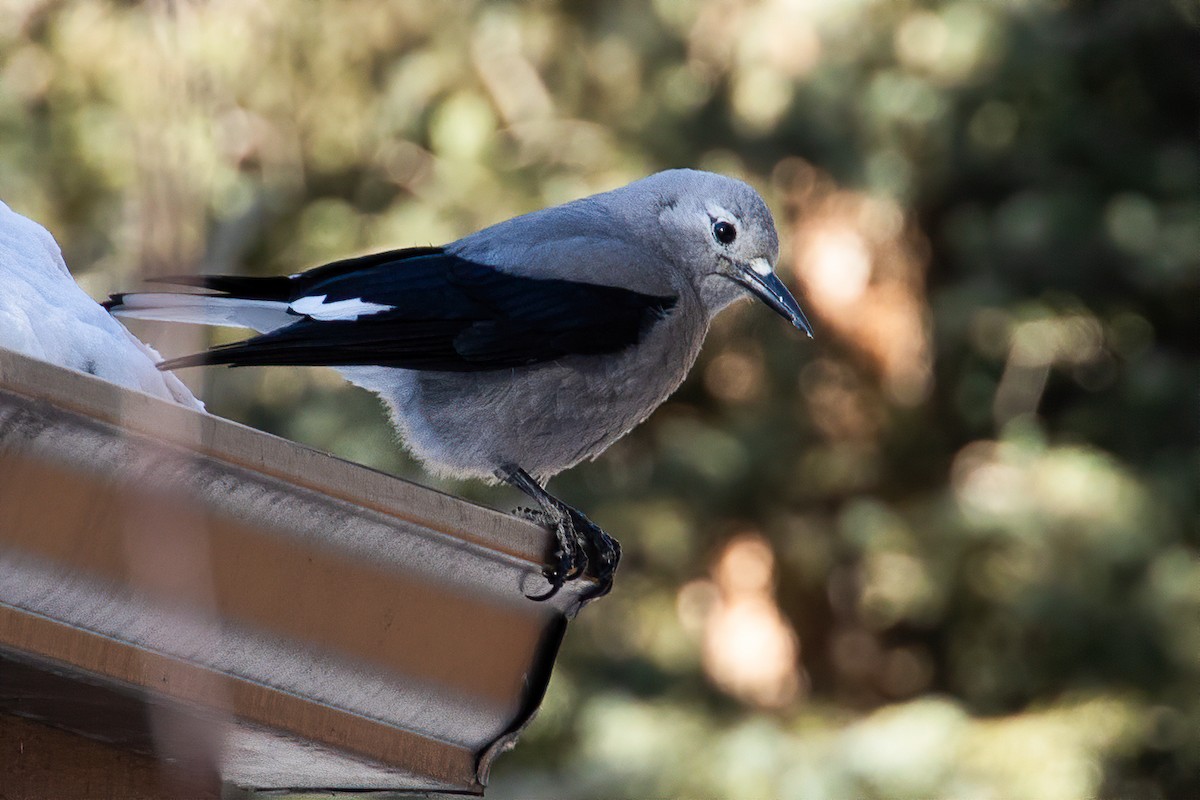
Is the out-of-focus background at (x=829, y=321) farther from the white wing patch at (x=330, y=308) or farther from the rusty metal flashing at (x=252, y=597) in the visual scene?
the rusty metal flashing at (x=252, y=597)

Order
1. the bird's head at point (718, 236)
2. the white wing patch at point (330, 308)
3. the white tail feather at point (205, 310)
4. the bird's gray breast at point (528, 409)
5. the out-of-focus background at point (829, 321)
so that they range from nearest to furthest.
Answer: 1. the white tail feather at point (205, 310)
2. the white wing patch at point (330, 308)
3. the bird's gray breast at point (528, 409)
4. the bird's head at point (718, 236)
5. the out-of-focus background at point (829, 321)

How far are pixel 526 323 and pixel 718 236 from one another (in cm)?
48

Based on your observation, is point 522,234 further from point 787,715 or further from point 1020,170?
point 1020,170

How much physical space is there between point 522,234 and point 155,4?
6.31 feet

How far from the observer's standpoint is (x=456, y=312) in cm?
258

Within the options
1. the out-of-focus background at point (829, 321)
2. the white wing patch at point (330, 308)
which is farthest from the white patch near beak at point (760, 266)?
the out-of-focus background at point (829, 321)

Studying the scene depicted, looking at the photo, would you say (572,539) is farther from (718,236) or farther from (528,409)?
(718,236)

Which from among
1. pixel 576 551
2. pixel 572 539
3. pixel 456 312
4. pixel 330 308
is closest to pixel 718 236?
pixel 456 312

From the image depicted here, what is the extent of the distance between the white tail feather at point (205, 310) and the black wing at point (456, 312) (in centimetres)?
2

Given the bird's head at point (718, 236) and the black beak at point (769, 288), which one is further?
the bird's head at point (718, 236)

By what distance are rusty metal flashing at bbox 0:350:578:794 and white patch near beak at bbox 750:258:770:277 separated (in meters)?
1.47

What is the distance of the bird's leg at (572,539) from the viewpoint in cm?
157

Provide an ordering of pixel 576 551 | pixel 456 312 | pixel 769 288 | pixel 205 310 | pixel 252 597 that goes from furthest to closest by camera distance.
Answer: pixel 769 288 → pixel 456 312 → pixel 205 310 → pixel 576 551 → pixel 252 597

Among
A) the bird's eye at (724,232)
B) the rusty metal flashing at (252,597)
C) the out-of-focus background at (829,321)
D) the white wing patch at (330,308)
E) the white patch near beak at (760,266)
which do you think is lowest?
the out-of-focus background at (829,321)
